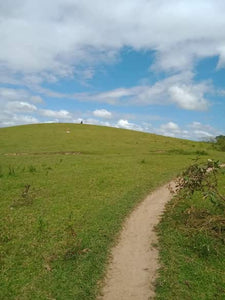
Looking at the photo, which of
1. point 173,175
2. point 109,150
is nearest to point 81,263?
point 173,175

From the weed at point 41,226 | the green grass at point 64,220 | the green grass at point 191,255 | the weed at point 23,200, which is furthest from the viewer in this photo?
the weed at point 23,200

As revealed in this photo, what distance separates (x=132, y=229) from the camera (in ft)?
39.2

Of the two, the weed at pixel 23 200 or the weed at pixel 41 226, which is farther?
the weed at pixel 23 200

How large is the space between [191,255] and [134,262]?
1970 mm

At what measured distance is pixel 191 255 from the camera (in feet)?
32.1

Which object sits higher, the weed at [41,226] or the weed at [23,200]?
the weed at [23,200]

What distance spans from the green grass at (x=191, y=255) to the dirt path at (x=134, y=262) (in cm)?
32

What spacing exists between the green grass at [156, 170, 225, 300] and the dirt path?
0.32 meters

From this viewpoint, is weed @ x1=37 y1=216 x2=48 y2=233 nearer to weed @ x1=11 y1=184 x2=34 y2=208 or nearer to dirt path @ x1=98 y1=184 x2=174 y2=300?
weed @ x1=11 y1=184 x2=34 y2=208

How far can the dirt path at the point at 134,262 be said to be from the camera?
25.5 ft

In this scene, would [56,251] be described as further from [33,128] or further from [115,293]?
[33,128]

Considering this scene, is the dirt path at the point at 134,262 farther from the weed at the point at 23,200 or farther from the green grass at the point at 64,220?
the weed at the point at 23,200

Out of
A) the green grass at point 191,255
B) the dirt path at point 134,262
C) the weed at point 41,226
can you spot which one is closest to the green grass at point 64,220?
the weed at point 41,226

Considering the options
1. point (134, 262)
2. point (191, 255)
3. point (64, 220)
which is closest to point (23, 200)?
point (64, 220)
